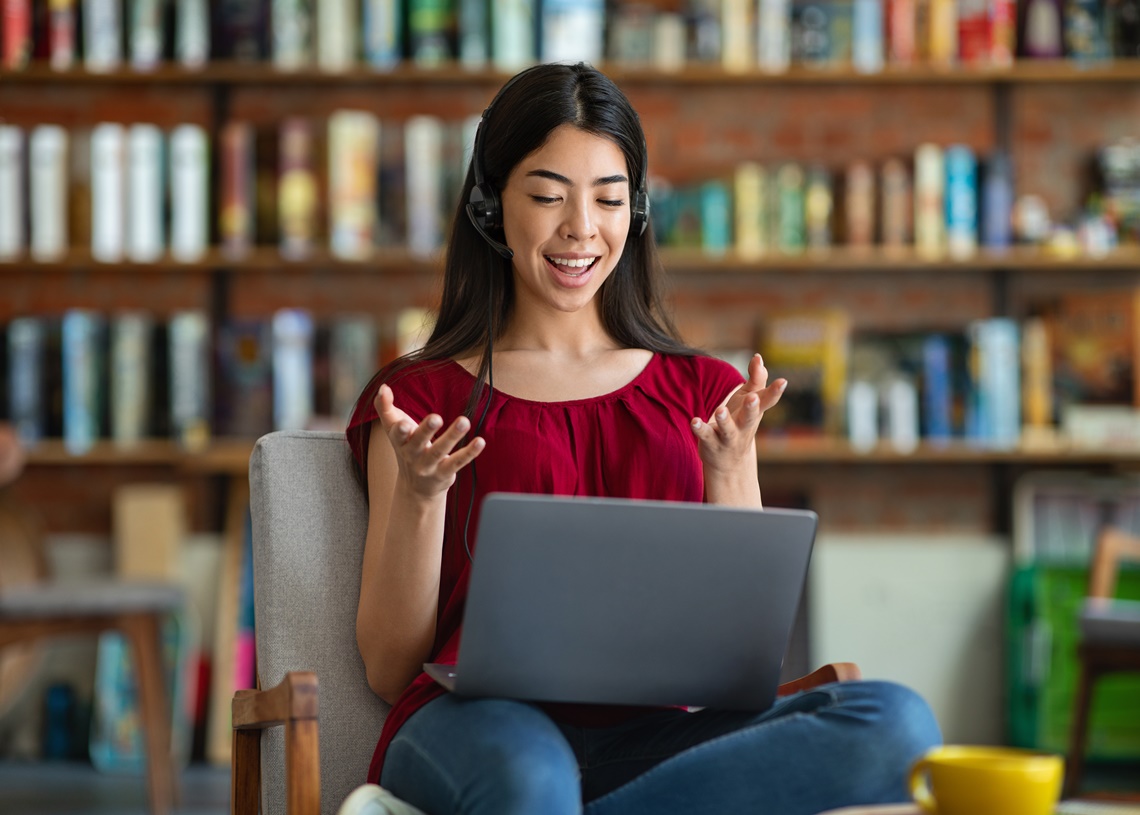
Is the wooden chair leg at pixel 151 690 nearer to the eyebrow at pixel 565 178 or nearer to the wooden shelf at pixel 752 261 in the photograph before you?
the wooden shelf at pixel 752 261

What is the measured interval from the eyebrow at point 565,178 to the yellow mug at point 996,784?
861 mm

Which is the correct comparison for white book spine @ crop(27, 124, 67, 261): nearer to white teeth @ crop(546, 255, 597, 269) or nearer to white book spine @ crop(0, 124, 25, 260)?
white book spine @ crop(0, 124, 25, 260)

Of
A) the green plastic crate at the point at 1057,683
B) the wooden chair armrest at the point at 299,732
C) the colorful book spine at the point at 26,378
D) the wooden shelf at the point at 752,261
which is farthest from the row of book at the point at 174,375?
the wooden chair armrest at the point at 299,732

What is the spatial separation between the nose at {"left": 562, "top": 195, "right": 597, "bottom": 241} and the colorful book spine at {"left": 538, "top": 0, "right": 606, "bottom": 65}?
2.02 metres

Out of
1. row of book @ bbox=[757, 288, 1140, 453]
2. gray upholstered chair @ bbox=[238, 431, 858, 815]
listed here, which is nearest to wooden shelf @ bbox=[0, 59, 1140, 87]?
row of book @ bbox=[757, 288, 1140, 453]

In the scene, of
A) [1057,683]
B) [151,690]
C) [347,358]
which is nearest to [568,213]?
[151,690]

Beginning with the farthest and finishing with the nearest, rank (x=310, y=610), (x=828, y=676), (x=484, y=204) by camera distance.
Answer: (x=484, y=204), (x=310, y=610), (x=828, y=676)

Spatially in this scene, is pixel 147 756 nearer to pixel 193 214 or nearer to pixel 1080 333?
pixel 193 214

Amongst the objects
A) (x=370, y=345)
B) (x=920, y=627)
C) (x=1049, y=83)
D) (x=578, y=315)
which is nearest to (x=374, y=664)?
(x=578, y=315)

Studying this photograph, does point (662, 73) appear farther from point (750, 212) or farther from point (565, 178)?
point (565, 178)

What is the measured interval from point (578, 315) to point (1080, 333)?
223cm

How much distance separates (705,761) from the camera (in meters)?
1.22

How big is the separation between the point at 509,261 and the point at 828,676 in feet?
2.14

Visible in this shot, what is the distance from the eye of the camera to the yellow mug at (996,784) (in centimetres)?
87
